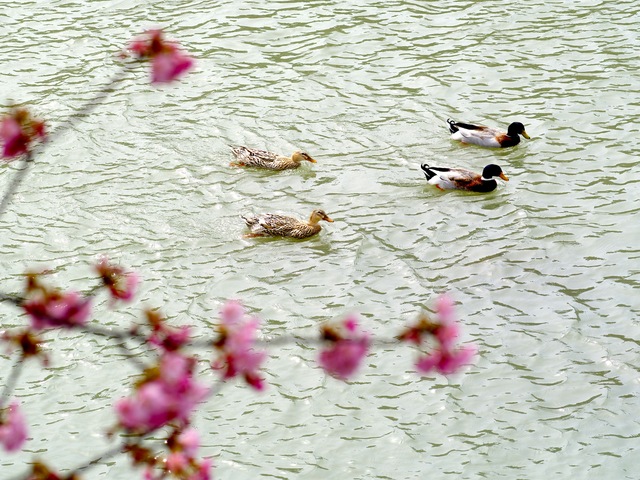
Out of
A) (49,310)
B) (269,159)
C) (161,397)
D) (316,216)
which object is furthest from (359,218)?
(161,397)

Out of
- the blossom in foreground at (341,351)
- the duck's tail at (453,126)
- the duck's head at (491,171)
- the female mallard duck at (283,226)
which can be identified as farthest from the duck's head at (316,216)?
the blossom in foreground at (341,351)

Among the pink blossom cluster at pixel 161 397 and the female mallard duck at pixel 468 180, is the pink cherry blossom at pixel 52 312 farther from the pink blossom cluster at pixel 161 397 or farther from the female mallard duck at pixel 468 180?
the female mallard duck at pixel 468 180

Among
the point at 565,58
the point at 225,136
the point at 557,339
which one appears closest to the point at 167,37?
the point at 225,136

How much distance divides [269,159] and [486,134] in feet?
9.17

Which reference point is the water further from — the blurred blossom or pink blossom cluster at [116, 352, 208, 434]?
pink blossom cluster at [116, 352, 208, 434]

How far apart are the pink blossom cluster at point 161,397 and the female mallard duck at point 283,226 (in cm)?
807

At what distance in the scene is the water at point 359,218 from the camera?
28.7 feet

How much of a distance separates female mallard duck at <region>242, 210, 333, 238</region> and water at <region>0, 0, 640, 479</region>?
0.17 metres

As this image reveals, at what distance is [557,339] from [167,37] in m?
9.52

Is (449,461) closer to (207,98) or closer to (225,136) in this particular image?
(225,136)

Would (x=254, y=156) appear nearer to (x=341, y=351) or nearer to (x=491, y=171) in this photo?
(x=491, y=171)

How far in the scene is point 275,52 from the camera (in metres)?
16.5

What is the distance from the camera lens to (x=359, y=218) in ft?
40.3

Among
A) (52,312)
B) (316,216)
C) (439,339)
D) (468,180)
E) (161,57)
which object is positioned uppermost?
(161,57)
